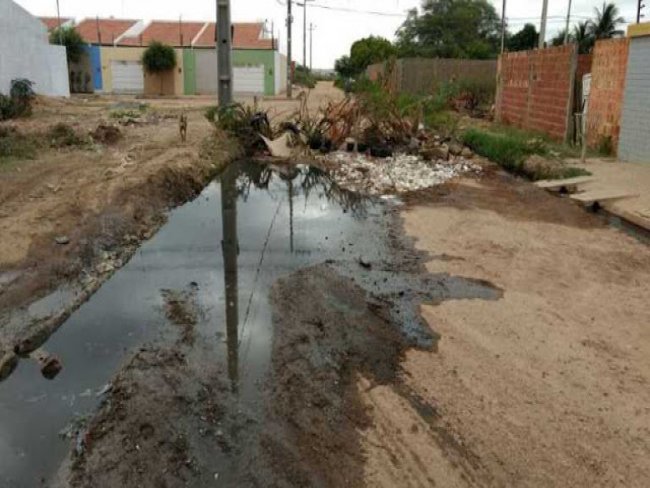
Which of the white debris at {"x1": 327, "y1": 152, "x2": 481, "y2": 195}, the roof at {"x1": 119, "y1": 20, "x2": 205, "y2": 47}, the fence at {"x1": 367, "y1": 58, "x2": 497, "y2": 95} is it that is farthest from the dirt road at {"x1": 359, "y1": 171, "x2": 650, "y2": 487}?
the roof at {"x1": 119, "y1": 20, "x2": 205, "y2": 47}

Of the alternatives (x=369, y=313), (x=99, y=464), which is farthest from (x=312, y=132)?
(x=99, y=464)

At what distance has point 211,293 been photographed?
5586mm

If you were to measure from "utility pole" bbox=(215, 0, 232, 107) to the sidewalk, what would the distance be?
8.19 metres

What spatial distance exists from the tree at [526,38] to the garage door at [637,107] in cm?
2957

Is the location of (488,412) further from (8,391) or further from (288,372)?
(8,391)

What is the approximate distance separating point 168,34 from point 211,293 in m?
45.9

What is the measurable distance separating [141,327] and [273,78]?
39330mm

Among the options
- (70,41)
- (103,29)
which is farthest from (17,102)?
(103,29)

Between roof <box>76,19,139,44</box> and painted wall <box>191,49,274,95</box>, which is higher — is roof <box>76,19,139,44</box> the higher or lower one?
the higher one

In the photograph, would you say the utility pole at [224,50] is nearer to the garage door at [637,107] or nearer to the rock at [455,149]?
the rock at [455,149]

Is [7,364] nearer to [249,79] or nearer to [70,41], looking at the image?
[70,41]

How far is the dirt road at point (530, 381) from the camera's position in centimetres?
320

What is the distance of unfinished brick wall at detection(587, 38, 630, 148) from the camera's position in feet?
41.2

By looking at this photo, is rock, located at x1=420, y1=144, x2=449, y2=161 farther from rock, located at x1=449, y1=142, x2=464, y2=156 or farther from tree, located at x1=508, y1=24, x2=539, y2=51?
tree, located at x1=508, y1=24, x2=539, y2=51
